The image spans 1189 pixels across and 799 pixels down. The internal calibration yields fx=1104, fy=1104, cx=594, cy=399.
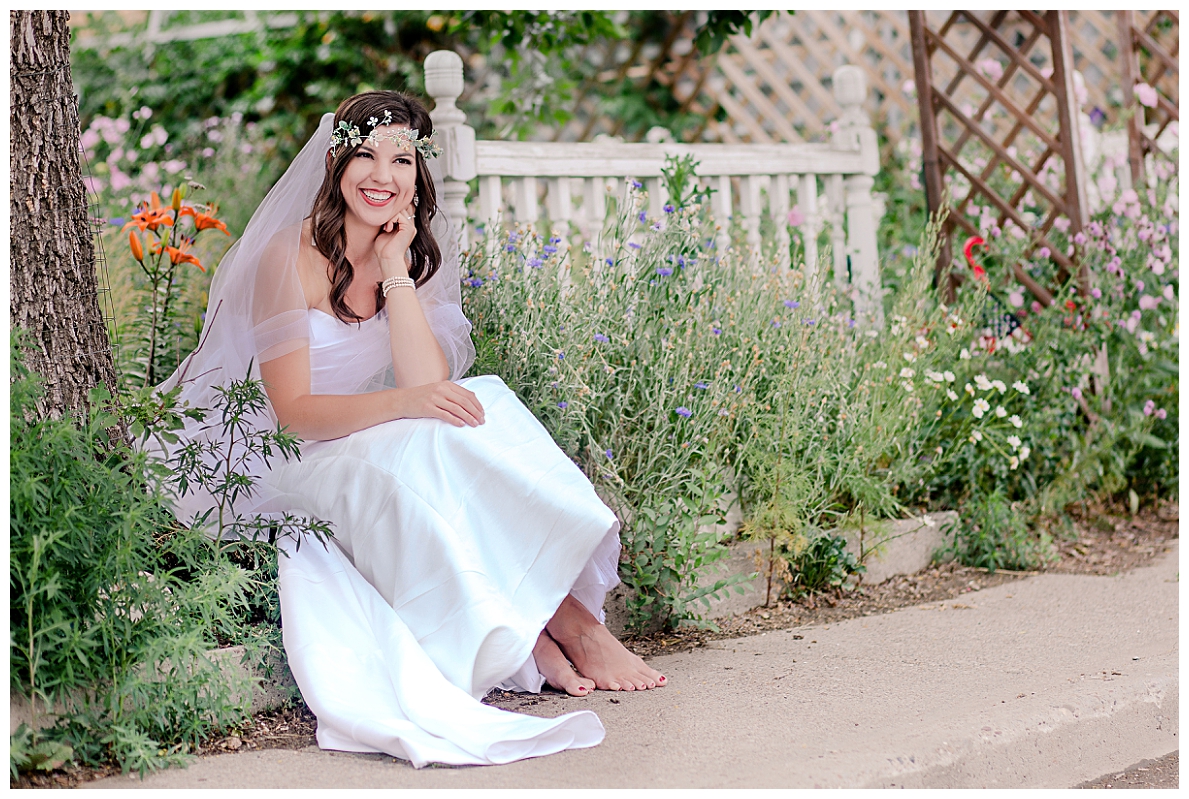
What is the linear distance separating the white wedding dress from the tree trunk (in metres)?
0.51

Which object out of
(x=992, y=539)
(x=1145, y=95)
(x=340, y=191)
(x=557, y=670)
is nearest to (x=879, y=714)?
(x=557, y=670)

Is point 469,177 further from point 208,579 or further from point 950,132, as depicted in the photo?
point 950,132

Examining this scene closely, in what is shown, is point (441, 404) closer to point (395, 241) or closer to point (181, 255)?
point (395, 241)

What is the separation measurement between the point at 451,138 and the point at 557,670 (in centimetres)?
160

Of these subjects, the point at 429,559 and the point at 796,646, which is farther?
the point at 796,646

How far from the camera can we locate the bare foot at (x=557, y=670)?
2.40 metres

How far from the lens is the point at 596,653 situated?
249 cm

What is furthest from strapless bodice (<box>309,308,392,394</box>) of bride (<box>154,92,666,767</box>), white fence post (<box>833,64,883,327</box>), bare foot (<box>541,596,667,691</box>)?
white fence post (<box>833,64,883,327</box>)

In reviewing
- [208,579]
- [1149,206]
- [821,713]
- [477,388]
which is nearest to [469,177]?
[477,388]

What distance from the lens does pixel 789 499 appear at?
296cm

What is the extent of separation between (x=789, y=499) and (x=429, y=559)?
3.65 feet

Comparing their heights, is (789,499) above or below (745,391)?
below

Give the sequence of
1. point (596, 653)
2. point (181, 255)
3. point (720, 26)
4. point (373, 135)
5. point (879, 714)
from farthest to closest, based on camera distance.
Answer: point (720, 26) < point (181, 255) < point (373, 135) < point (596, 653) < point (879, 714)

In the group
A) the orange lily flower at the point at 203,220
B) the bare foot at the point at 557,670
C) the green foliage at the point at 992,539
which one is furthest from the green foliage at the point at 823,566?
Answer: the orange lily flower at the point at 203,220
